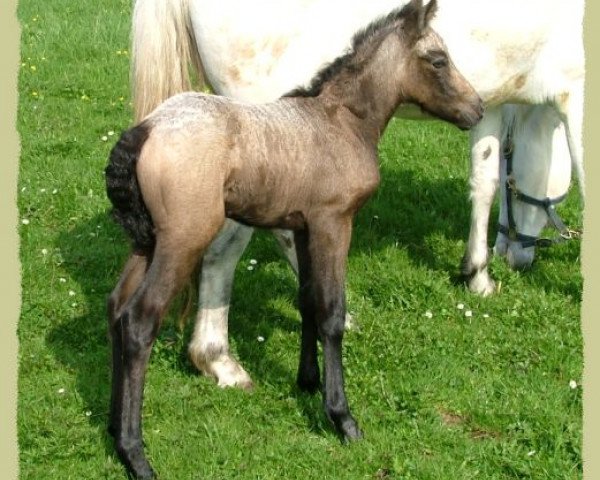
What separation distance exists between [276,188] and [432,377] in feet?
5.56

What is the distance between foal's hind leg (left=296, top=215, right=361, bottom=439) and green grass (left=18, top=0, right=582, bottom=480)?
0.68 ft

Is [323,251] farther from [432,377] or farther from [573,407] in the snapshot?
[573,407]

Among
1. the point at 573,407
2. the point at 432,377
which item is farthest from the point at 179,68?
the point at 573,407

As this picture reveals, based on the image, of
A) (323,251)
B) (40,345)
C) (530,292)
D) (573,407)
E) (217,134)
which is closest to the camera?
(217,134)

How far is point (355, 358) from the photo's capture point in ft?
20.3

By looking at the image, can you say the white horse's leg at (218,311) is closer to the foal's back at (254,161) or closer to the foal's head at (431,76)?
the foal's back at (254,161)

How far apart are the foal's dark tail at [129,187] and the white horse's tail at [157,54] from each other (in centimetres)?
121

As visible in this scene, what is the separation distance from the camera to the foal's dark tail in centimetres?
Answer: 467

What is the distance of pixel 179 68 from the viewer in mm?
5984

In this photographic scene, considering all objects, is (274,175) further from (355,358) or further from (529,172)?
(529,172)

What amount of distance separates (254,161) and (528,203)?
10.5 ft

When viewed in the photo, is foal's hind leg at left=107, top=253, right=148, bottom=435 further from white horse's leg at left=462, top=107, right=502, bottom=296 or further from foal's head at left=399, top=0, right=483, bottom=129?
white horse's leg at left=462, top=107, right=502, bottom=296

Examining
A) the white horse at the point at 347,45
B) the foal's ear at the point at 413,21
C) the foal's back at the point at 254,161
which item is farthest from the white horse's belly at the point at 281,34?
the foal's back at the point at 254,161

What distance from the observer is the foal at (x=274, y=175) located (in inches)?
184
